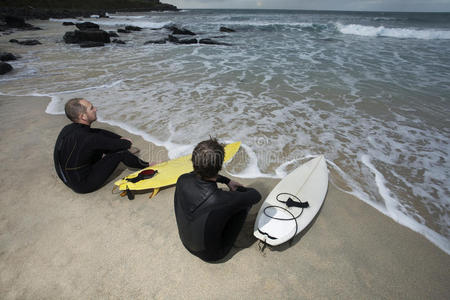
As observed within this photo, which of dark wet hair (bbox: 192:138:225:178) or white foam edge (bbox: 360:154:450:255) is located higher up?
dark wet hair (bbox: 192:138:225:178)

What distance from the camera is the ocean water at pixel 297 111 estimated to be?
3.57m

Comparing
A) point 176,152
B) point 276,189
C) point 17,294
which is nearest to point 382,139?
point 276,189

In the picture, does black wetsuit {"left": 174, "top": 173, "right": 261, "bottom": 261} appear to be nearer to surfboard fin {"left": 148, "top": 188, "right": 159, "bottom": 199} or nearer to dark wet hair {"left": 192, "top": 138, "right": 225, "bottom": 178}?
dark wet hair {"left": 192, "top": 138, "right": 225, "bottom": 178}

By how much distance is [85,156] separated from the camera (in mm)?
2820

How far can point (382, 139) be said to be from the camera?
4.65m

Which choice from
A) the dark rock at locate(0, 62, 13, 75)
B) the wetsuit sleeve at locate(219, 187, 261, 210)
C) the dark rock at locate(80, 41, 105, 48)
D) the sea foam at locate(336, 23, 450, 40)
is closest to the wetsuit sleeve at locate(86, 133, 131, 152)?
the wetsuit sleeve at locate(219, 187, 261, 210)

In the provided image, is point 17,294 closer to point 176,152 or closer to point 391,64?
point 176,152

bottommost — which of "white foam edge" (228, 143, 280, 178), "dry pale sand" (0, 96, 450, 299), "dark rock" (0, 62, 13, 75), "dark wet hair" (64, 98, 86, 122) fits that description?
"dry pale sand" (0, 96, 450, 299)

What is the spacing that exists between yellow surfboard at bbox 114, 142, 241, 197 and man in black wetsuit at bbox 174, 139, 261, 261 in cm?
133

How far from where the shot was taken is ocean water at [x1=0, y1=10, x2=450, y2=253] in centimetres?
357

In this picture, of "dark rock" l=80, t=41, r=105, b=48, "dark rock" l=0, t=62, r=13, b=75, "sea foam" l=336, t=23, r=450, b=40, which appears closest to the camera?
"dark rock" l=0, t=62, r=13, b=75

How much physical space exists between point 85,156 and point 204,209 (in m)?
2.02

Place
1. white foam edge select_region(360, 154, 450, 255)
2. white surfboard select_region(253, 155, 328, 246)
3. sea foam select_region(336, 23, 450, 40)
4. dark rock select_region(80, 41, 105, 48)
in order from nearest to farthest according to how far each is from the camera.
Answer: white surfboard select_region(253, 155, 328, 246)
white foam edge select_region(360, 154, 450, 255)
dark rock select_region(80, 41, 105, 48)
sea foam select_region(336, 23, 450, 40)

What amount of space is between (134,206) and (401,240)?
348cm
